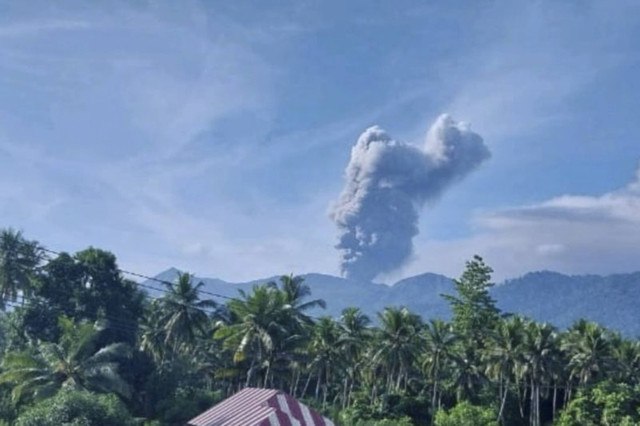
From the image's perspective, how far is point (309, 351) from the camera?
68.4m

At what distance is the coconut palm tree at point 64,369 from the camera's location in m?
47.9

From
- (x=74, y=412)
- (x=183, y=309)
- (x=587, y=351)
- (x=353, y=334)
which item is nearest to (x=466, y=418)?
(x=353, y=334)

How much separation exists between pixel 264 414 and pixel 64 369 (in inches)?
770

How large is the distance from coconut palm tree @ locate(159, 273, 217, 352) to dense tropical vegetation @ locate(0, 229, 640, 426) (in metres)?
0.09

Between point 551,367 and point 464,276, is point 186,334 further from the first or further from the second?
point 464,276

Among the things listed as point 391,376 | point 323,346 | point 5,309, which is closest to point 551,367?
point 391,376

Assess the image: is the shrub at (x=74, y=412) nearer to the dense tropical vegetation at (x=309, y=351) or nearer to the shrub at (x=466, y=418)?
the dense tropical vegetation at (x=309, y=351)

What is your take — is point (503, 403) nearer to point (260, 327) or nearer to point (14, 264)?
point (260, 327)

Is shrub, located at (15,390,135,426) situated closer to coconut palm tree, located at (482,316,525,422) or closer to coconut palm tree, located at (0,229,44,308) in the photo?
coconut palm tree, located at (0,229,44,308)

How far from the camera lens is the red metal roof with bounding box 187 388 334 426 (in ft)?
108

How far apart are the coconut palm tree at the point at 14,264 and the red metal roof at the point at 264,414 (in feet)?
131

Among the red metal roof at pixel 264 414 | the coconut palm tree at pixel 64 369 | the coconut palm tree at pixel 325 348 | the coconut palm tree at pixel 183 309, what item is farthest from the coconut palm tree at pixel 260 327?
the red metal roof at pixel 264 414

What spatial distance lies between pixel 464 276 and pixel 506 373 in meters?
26.8

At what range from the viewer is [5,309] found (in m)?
74.4
